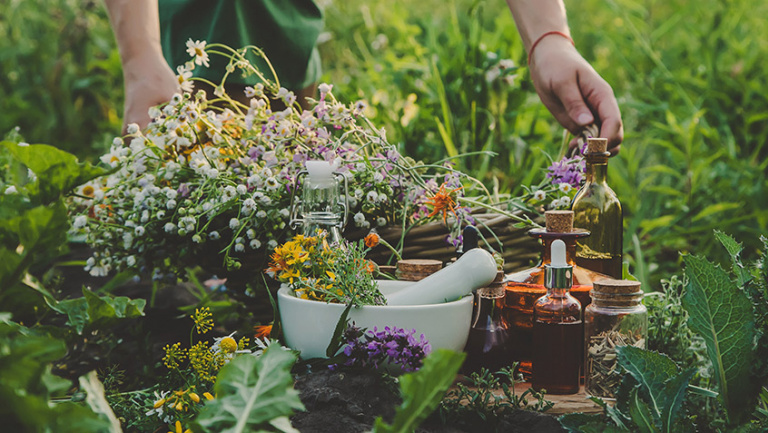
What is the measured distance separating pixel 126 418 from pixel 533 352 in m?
0.62

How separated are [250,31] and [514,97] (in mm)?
1011

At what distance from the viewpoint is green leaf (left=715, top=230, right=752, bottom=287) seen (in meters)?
1.00

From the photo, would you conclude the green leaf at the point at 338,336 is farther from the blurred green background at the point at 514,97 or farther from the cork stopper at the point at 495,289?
the blurred green background at the point at 514,97

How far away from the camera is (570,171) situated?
135 cm

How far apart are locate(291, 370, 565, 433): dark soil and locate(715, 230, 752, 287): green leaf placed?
0.36 m

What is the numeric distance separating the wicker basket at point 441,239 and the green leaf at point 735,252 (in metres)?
0.38

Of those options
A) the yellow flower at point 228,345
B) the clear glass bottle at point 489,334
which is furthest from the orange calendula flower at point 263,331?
the clear glass bottle at point 489,334

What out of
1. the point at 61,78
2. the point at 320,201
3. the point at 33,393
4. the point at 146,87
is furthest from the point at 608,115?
the point at 61,78

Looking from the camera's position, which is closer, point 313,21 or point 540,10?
point 540,10

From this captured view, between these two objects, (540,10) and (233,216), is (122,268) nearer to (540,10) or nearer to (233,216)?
(233,216)

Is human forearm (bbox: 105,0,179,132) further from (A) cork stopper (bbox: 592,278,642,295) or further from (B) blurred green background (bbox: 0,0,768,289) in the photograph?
(A) cork stopper (bbox: 592,278,642,295)

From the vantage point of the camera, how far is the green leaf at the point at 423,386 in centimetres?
67

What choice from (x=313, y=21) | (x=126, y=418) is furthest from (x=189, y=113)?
(x=313, y=21)

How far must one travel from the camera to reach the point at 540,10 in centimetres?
A: 153
